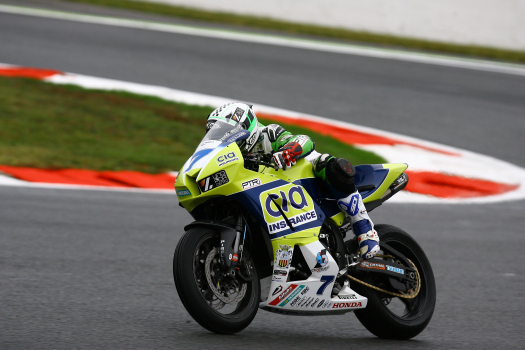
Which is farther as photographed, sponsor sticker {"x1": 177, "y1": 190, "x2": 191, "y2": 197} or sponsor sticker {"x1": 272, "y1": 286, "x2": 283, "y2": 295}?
sponsor sticker {"x1": 272, "y1": 286, "x2": 283, "y2": 295}

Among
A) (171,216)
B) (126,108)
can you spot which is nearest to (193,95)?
(126,108)

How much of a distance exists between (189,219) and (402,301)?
2.99 metres

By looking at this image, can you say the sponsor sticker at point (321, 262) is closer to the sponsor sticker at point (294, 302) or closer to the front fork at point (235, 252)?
the sponsor sticker at point (294, 302)

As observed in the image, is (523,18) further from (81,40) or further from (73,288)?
(73,288)

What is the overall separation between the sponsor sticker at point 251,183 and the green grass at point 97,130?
463cm

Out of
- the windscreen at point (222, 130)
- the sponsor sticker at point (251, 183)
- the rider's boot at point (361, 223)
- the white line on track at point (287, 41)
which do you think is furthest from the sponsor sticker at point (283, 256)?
the white line on track at point (287, 41)

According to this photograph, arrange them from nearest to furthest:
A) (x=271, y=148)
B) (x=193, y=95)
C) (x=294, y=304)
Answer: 1. (x=294, y=304)
2. (x=271, y=148)
3. (x=193, y=95)

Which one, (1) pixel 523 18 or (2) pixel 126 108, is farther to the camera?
(1) pixel 523 18

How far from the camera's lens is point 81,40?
1382 cm

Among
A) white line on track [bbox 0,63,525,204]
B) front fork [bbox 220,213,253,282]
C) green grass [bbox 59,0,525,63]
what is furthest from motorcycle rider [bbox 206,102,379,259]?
green grass [bbox 59,0,525,63]

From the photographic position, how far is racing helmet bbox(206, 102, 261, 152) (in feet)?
13.2

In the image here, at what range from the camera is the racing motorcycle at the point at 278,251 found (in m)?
3.74

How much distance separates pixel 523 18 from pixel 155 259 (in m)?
12.6

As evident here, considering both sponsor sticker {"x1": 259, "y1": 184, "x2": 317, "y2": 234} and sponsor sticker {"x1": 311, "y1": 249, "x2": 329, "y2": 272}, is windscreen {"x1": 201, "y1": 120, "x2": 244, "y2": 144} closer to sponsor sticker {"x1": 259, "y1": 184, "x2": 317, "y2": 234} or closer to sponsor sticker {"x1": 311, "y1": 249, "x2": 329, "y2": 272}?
sponsor sticker {"x1": 259, "y1": 184, "x2": 317, "y2": 234}
